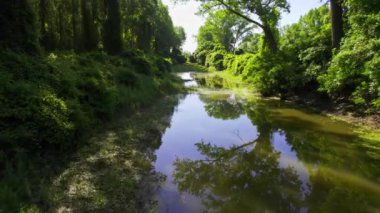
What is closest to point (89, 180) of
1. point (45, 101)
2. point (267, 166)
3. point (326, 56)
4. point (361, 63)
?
point (45, 101)

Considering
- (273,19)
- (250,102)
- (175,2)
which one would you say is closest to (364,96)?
(250,102)

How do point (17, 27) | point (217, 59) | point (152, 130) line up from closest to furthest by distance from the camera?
point (17, 27)
point (152, 130)
point (217, 59)

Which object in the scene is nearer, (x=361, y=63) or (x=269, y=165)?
(x=269, y=165)

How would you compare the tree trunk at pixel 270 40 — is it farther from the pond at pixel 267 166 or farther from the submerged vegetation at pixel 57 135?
the submerged vegetation at pixel 57 135

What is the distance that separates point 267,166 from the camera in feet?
25.0

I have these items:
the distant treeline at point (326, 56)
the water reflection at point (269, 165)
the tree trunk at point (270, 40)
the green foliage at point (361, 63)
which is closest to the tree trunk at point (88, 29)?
the distant treeline at point (326, 56)

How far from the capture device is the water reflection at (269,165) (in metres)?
5.64

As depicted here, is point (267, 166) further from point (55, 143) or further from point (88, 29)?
point (88, 29)

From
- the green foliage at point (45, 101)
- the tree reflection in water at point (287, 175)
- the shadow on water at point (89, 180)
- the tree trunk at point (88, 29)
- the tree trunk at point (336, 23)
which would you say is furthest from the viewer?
the tree trunk at point (88, 29)

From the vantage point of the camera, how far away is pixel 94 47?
22.6 metres

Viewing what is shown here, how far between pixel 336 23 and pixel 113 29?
Answer: 41.5 feet

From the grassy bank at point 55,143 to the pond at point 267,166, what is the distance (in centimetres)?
98

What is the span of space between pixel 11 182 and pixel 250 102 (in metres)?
14.4

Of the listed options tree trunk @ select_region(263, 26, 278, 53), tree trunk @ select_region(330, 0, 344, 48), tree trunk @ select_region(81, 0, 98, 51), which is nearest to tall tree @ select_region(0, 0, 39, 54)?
tree trunk @ select_region(330, 0, 344, 48)
